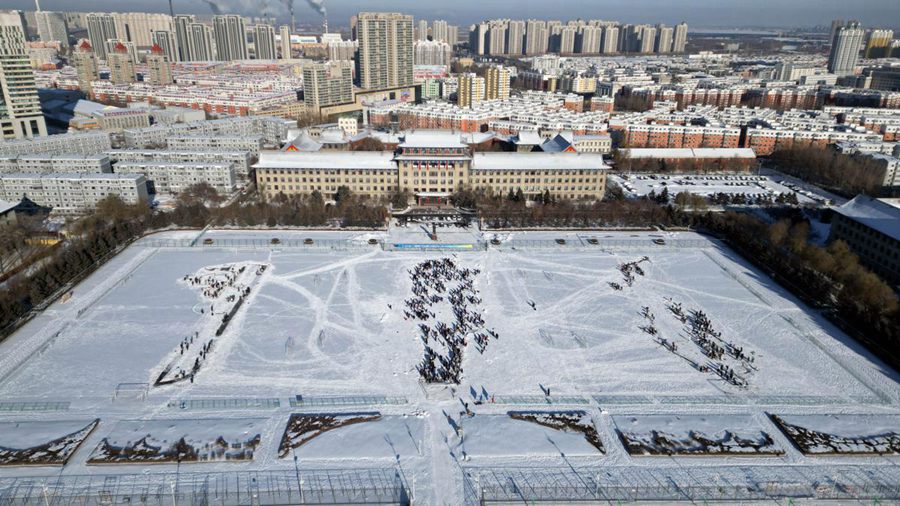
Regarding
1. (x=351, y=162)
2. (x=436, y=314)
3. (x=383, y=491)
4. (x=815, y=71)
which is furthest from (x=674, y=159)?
(x=815, y=71)

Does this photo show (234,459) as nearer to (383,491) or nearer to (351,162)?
(383,491)

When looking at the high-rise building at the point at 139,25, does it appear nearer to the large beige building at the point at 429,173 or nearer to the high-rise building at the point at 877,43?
the large beige building at the point at 429,173

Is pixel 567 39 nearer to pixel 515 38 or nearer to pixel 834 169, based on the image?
pixel 515 38

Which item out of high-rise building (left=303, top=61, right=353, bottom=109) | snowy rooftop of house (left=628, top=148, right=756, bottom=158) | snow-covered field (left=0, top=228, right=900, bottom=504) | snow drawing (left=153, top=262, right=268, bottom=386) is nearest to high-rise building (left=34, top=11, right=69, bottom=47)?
high-rise building (left=303, top=61, right=353, bottom=109)

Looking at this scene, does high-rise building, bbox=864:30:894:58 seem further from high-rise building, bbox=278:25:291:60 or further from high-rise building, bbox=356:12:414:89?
high-rise building, bbox=278:25:291:60

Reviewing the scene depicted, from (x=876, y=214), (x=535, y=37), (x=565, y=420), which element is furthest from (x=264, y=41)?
(x=565, y=420)

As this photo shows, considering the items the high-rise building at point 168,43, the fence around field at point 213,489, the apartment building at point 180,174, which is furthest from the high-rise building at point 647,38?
the fence around field at point 213,489
